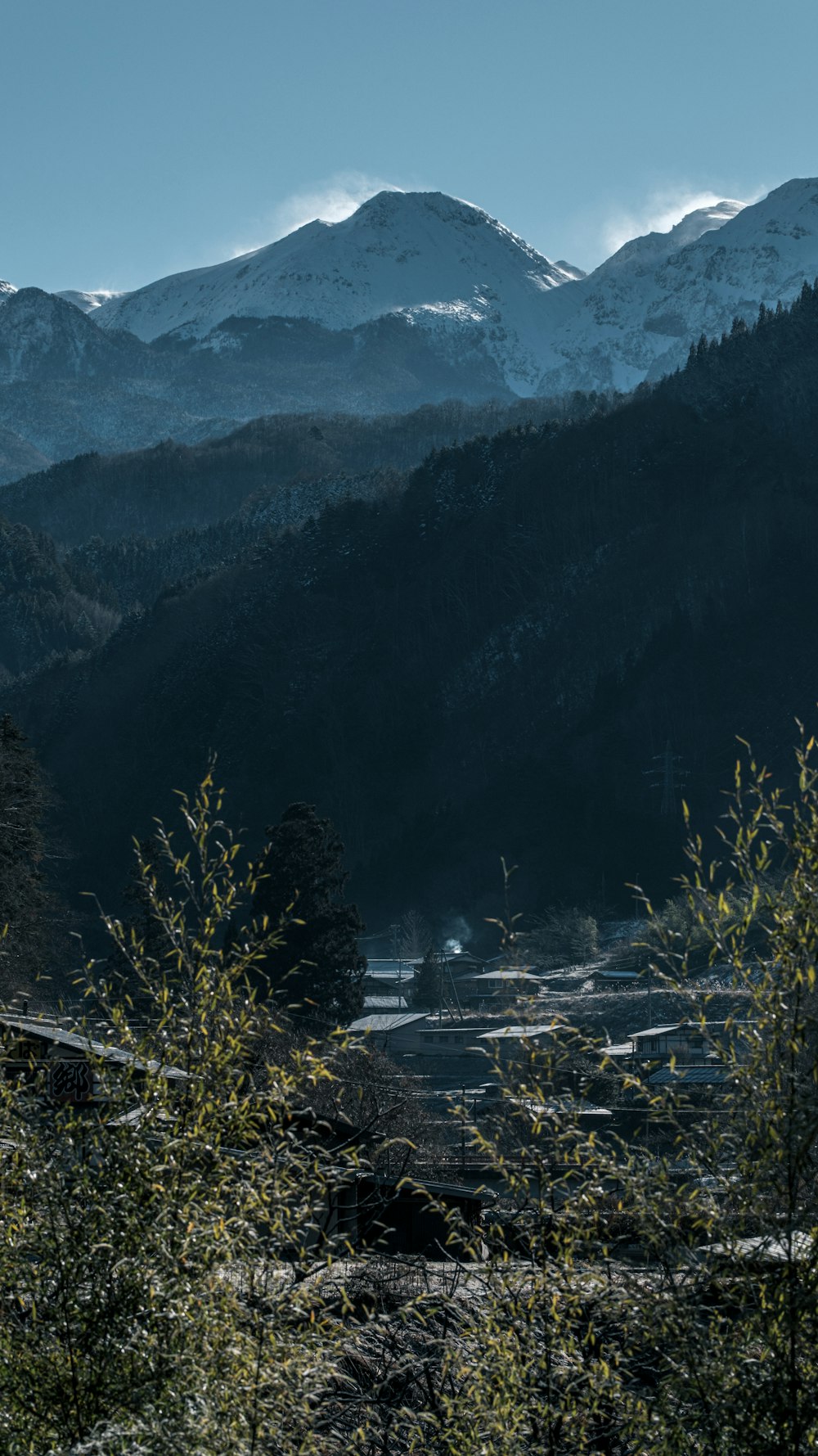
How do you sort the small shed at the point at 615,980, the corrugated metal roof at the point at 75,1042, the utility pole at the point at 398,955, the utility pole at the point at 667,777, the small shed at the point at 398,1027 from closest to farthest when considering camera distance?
the corrugated metal roof at the point at 75,1042 → the small shed at the point at 398,1027 → the small shed at the point at 615,980 → the utility pole at the point at 398,955 → the utility pole at the point at 667,777

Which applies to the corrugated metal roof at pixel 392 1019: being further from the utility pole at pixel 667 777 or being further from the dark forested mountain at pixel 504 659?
the utility pole at pixel 667 777

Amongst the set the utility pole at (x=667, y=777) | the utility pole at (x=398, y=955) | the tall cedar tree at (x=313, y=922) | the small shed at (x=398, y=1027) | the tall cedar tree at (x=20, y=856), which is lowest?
the utility pole at (x=398, y=955)

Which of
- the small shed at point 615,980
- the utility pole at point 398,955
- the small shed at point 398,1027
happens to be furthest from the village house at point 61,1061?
the utility pole at point 398,955

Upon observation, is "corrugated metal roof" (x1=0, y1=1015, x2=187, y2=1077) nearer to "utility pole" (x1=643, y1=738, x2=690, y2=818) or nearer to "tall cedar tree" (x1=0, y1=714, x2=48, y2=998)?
"tall cedar tree" (x1=0, y1=714, x2=48, y2=998)

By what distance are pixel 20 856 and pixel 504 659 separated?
11458cm

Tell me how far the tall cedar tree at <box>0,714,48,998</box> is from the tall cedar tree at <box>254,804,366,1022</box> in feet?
25.3

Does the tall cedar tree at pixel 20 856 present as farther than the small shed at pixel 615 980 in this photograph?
No

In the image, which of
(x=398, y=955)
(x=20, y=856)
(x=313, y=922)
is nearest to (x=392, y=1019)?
(x=313, y=922)

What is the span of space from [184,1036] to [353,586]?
177 meters

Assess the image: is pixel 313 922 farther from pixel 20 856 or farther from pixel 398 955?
pixel 398 955

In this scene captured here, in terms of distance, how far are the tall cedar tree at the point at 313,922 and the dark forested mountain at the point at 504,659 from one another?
232 feet

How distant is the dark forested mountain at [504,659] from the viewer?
149 m

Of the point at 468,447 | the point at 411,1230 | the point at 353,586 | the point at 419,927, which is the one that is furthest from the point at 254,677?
the point at 411,1230

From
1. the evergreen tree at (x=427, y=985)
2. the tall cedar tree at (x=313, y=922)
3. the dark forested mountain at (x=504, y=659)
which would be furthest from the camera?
the dark forested mountain at (x=504, y=659)
